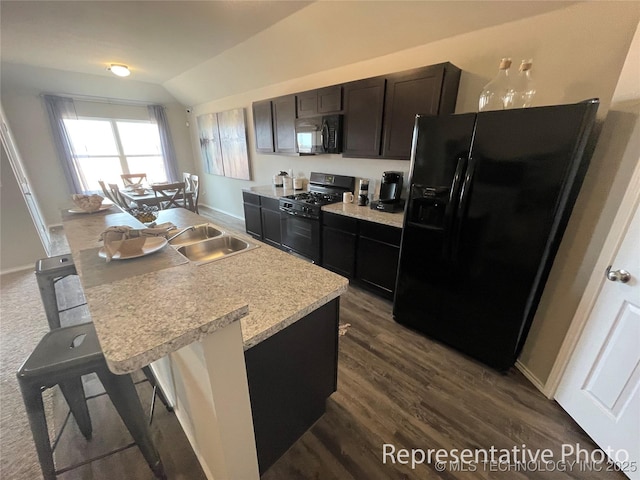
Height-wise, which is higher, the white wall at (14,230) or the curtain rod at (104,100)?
the curtain rod at (104,100)

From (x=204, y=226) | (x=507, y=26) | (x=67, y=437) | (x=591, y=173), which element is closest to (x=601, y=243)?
(x=591, y=173)

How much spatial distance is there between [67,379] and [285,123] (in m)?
3.41

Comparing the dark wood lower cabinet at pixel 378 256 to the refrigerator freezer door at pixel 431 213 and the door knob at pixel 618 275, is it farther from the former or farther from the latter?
the door knob at pixel 618 275

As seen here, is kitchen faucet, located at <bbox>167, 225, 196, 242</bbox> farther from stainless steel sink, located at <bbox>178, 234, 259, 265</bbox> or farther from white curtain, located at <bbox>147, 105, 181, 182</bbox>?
white curtain, located at <bbox>147, 105, 181, 182</bbox>

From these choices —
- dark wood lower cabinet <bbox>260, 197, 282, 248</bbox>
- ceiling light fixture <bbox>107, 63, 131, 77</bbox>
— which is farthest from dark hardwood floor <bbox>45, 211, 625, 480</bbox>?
ceiling light fixture <bbox>107, 63, 131, 77</bbox>

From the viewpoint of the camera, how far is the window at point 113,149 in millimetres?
5016

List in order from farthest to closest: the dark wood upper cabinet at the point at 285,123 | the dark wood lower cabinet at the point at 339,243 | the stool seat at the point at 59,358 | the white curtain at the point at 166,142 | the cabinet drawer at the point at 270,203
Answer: the white curtain at the point at 166,142
the cabinet drawer at the point at 270,203
the dark wood upper cabinet at the point at 285,123
the dark wood lower cabinet at the point at 339,243
the stool seat at the point at 59,358

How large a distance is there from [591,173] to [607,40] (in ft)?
2.91

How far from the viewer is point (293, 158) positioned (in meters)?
4.05

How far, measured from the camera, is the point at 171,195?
4180mm

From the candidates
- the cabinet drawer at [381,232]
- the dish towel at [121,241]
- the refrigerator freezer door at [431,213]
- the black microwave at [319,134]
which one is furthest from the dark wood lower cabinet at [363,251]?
the dish towel at [121,241]

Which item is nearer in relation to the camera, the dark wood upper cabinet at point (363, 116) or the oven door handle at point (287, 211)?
the dark wood upper cabinet at point (363, 116)

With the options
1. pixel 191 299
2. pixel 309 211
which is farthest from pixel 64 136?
pixel 191 299

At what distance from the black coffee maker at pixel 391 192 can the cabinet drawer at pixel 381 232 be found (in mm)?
286
